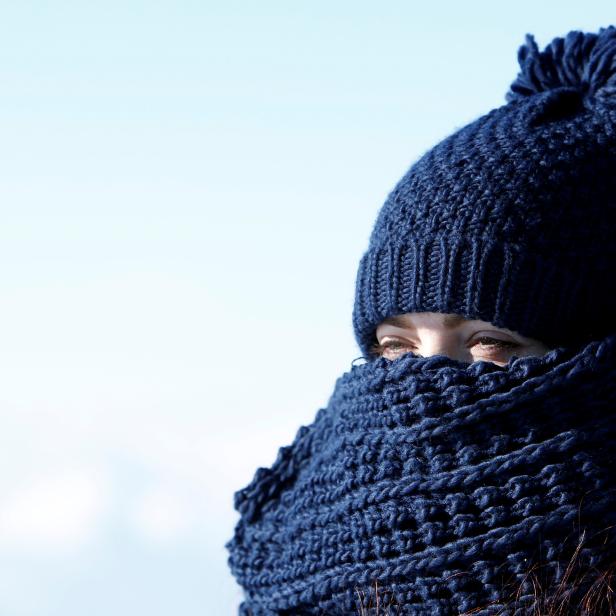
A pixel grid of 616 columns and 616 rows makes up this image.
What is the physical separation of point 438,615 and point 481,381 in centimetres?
45

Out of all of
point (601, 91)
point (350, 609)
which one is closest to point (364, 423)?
point (350, 609)

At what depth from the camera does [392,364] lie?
102 inches

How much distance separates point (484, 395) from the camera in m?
2.47

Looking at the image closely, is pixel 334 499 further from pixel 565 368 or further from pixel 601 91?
pixel 601 91

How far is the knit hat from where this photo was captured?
251 cm

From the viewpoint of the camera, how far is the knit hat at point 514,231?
2.51 metres

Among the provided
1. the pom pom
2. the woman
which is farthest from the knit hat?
the pom pom

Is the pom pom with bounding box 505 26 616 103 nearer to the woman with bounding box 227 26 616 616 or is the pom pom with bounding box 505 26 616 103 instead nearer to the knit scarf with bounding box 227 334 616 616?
the woman with bounding box 227 26 616 616

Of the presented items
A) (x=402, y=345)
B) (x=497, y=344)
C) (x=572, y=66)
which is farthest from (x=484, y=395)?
(x=572, y=66)

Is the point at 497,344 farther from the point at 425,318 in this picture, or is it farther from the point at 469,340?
the point at 425,318

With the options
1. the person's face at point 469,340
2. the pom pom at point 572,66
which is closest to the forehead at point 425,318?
the person's face at point 469,340

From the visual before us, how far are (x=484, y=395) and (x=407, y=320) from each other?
27cm

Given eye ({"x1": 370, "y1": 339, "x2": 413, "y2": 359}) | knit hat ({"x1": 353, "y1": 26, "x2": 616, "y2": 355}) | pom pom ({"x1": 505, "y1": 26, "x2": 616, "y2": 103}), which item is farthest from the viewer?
pom pom ({"x1": 505, "y1": 26, "x2": 616, "y2": 103})

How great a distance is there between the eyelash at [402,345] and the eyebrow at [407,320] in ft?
0.13
